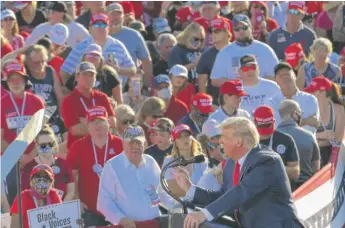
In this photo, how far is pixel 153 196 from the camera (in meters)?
9.73

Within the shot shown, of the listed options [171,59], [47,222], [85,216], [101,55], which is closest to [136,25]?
[171,59]

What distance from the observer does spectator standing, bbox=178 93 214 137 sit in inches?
474

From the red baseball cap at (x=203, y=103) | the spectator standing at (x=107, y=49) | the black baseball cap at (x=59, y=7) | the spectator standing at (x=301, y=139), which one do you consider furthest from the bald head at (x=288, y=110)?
the black baseball cap at (x=59, y=7)

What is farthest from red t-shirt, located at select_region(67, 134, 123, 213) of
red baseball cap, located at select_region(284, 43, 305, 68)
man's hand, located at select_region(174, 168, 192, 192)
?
red baseball cap, located at select_region(284, 43, 305, 68)

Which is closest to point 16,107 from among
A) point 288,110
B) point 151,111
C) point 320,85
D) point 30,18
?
point 151,111

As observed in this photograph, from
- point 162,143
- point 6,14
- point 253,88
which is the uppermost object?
point 6,14

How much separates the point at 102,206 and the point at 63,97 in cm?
352

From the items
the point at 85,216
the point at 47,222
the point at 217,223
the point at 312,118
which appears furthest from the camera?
the point at 312,118

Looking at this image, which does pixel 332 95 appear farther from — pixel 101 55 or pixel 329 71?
pixel 101 55

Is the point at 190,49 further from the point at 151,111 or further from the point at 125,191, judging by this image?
the point at 125,191

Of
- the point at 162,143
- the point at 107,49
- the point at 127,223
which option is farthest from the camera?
the point at 107,49

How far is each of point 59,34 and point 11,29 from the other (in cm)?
87

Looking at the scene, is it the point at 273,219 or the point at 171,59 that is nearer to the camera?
the point at 273,219

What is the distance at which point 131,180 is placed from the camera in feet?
31.9
